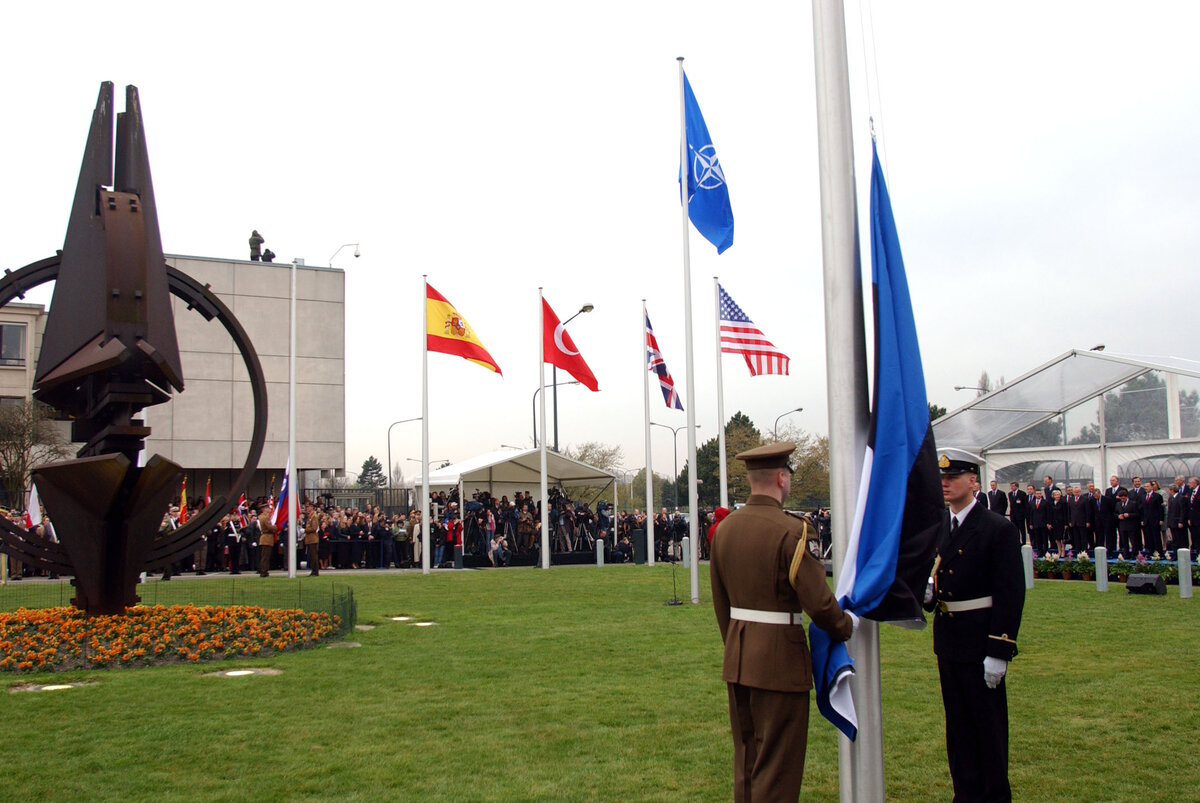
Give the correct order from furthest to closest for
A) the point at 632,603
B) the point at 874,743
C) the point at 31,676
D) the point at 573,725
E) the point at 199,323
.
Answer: the point at 199,323 → the point at 632,603 → the point at 31,676 → the point at 573,725 → the point at 874,743

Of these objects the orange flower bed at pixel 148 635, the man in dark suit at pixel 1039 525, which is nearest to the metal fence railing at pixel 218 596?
the orange flower bed at pixel 148 635

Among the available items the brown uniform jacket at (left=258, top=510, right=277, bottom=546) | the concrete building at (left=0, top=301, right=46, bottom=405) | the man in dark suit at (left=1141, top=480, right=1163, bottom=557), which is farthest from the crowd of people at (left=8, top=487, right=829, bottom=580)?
the concrete building at (left=0, top=301, right=46, bottom=405)

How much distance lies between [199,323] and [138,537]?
25849mm

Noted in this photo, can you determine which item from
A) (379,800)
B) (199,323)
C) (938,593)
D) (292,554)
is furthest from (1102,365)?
(199,323)

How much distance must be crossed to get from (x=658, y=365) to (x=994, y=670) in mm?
20234

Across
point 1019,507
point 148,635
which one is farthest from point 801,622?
point 1019,507

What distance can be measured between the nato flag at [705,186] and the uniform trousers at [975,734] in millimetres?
11755

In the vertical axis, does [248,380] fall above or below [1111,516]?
above

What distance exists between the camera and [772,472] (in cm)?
484

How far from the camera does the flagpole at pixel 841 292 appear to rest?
4.55 metres

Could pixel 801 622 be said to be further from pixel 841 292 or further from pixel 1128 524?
pixel 1128 524

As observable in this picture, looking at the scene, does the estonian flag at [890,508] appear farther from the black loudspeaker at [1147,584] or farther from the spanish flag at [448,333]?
the spanish flag at [448,333]

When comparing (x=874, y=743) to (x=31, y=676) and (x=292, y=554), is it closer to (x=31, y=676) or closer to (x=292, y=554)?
(x=31, y=676)

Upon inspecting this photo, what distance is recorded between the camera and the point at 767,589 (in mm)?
4715
